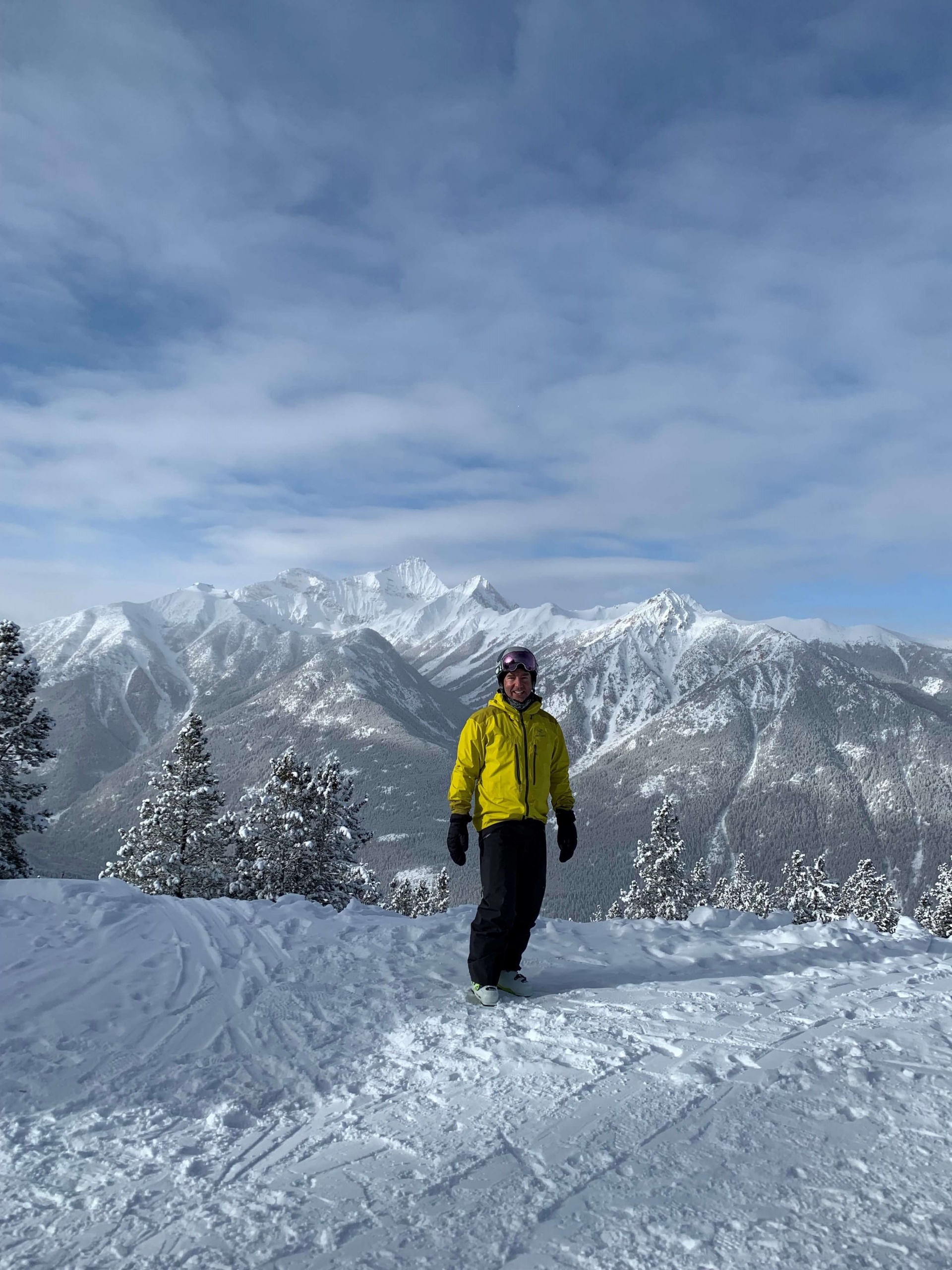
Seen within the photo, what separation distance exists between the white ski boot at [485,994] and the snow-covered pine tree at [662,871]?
98.3 ft

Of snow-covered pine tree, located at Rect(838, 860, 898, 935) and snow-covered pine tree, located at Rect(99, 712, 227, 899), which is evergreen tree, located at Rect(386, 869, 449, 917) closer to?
snow-covered pine tree, located at Rect(838, 860, 898, 935)

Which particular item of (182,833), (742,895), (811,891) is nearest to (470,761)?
(182,833)

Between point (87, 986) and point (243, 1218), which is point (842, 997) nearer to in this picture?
point (243, 1218)

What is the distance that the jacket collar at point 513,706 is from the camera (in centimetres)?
663

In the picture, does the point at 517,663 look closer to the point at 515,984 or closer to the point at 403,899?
the point at 515,984

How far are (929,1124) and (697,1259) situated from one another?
1964 mm

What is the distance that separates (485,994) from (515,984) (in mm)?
488

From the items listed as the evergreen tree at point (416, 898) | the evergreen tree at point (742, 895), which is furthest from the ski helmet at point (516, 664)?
the evergreen tree at point (742, 895)

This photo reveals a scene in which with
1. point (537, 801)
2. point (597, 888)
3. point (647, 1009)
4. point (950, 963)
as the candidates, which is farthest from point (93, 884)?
point (597, 888)

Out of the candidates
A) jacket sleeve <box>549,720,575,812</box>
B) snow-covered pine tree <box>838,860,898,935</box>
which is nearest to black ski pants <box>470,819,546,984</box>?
jacket sleeve <box>549,720,575,812</box>

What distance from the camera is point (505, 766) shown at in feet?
21.2

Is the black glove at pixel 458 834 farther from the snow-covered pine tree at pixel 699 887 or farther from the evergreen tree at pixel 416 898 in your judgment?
the evergreen tree at pixel 416 898

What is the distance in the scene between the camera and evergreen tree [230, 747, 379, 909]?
2444 centimetres

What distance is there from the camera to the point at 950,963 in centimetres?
777
